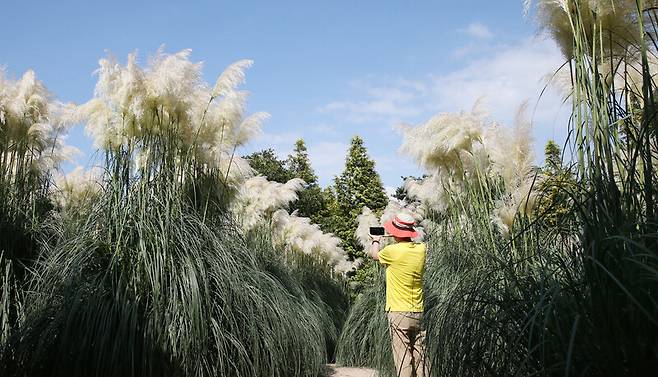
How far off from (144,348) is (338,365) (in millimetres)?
4281

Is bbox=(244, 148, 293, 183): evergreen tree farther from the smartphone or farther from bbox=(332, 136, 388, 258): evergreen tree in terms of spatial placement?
the smartphone

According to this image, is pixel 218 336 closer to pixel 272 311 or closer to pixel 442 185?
pixel 272 311

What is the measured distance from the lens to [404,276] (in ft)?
14.0

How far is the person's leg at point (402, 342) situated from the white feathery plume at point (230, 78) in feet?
8.36

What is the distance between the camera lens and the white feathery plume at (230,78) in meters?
5.45

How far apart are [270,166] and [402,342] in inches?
A: 916

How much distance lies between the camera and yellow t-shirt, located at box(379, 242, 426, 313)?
4250 millimetres

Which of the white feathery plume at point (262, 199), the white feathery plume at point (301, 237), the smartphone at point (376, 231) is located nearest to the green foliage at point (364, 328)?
the smartphone at point (376, 231)

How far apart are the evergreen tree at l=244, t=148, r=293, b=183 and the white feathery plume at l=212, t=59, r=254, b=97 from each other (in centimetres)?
2070

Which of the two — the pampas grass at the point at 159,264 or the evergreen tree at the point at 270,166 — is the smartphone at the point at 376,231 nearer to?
the pampas grass at the point at 159,264

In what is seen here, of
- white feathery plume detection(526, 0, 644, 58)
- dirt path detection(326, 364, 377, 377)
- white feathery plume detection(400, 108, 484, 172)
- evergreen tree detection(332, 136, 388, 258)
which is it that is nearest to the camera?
white feathery plume detection(526, 0, 644, 58)

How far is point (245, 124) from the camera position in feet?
19.4

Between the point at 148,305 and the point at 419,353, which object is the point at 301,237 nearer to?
the point at 419,353

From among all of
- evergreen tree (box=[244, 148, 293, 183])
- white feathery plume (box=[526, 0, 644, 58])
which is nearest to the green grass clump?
white feathery plume (box=[526, 0, 644, 58])
